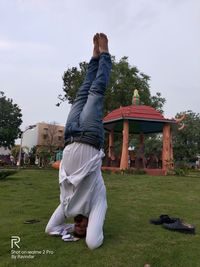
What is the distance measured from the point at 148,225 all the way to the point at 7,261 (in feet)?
8.24

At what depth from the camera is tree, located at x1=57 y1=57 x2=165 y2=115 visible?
27.7m

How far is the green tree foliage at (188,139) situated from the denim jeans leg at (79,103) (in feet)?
123

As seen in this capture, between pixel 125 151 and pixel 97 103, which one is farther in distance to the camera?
pixel 125 151

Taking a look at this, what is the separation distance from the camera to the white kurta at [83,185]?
441cm

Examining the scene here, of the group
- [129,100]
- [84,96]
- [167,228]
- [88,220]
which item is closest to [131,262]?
[88,220]

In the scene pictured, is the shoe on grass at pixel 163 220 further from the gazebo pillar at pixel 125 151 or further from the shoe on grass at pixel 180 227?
the gazebo pillar at pixel 125 151

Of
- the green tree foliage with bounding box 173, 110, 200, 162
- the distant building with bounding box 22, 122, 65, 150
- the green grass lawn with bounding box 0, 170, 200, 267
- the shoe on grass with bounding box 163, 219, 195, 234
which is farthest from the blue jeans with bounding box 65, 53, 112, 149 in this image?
the distant building with bounding box 22, 122, 65, 150

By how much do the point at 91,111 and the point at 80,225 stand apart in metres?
1.58

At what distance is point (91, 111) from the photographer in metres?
4.69

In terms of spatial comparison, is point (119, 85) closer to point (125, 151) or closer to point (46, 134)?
point (125, 151)

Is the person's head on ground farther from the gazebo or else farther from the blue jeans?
the gazebo

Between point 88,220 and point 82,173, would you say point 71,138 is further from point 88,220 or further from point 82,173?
point 88,220

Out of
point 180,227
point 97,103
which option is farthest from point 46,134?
point 97,103

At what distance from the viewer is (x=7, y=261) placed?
3703mm
